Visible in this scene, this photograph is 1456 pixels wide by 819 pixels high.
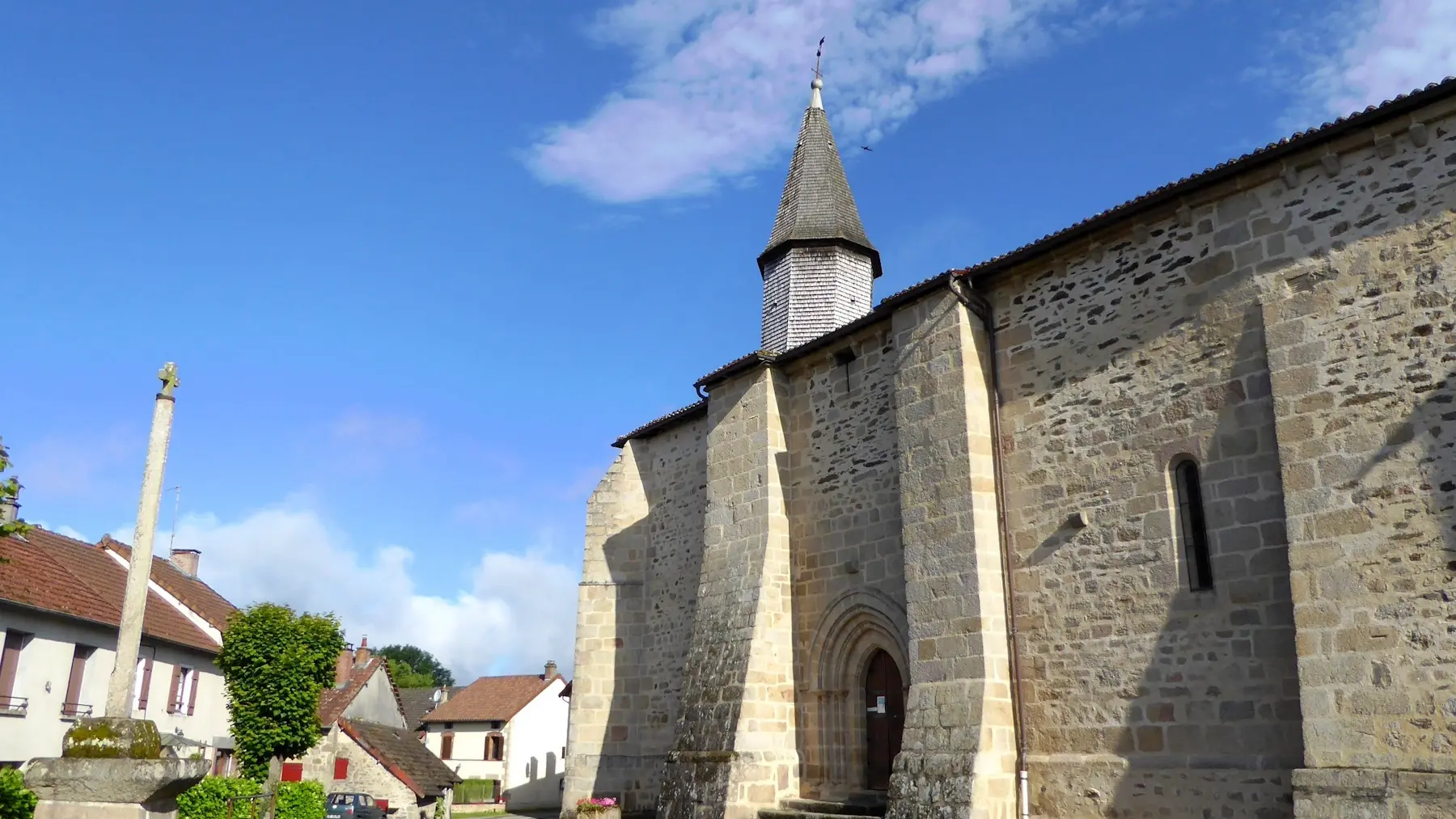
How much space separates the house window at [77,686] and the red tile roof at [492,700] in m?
23.6

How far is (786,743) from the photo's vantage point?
39.3ft

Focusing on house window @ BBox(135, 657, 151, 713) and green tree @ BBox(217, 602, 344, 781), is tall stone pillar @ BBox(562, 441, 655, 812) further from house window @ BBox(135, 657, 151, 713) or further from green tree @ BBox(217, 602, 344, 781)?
house window @ BBox(135, 657, 151, 713)

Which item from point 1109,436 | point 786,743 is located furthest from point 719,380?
point 1109,436

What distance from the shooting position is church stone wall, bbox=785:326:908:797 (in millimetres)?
11484

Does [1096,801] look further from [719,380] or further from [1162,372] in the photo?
[719,380]

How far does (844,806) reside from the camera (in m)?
10.9

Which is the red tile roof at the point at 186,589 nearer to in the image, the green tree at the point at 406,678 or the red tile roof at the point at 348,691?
the red tile roof at the point at 348,691

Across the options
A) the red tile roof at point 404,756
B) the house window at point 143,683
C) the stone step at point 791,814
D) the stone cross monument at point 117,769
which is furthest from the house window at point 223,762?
the stone cross monument at point 117,769

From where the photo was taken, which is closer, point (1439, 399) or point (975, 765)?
point (1439, 399)

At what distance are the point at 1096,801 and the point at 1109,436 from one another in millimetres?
3186

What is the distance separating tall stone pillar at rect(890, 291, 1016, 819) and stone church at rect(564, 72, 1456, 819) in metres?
0.03

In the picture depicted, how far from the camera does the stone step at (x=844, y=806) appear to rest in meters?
10.6

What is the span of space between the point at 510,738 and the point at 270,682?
2382cm

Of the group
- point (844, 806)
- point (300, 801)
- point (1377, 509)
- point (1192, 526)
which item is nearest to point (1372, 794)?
point (1377, 509)
